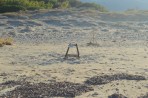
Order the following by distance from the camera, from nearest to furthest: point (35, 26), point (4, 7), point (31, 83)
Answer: point (31, 83)
point (35, 26)
point (4, 7)

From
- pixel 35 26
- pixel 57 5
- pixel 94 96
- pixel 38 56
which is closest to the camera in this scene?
pixel 94 96

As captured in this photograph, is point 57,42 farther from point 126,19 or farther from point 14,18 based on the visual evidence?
point 126,19

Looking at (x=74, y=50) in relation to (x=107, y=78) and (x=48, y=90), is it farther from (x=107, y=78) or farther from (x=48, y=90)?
(x=48, y=90)

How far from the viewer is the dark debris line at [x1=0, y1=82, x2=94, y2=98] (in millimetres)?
10461

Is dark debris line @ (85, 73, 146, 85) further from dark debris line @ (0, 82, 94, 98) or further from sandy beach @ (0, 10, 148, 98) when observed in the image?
dark debris line @ (0, 82, 94, 98)

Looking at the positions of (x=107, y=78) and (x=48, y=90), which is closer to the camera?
(x=48, y=90)

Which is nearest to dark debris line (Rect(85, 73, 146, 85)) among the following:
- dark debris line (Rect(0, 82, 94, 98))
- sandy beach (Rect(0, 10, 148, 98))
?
sandy beach (Rect(0, 10, 148, 98))

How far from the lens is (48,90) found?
1082 cm

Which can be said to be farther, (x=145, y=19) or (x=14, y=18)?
(x=145, y=19)

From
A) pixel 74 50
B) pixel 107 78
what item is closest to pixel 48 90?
pixel 107 78

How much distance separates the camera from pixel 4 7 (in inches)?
1308

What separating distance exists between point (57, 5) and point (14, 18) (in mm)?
12894

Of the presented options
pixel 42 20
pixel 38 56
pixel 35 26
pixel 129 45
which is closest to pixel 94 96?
pixel 38 56

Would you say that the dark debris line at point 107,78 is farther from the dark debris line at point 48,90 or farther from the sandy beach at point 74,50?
the dark debris line at point 48,90
